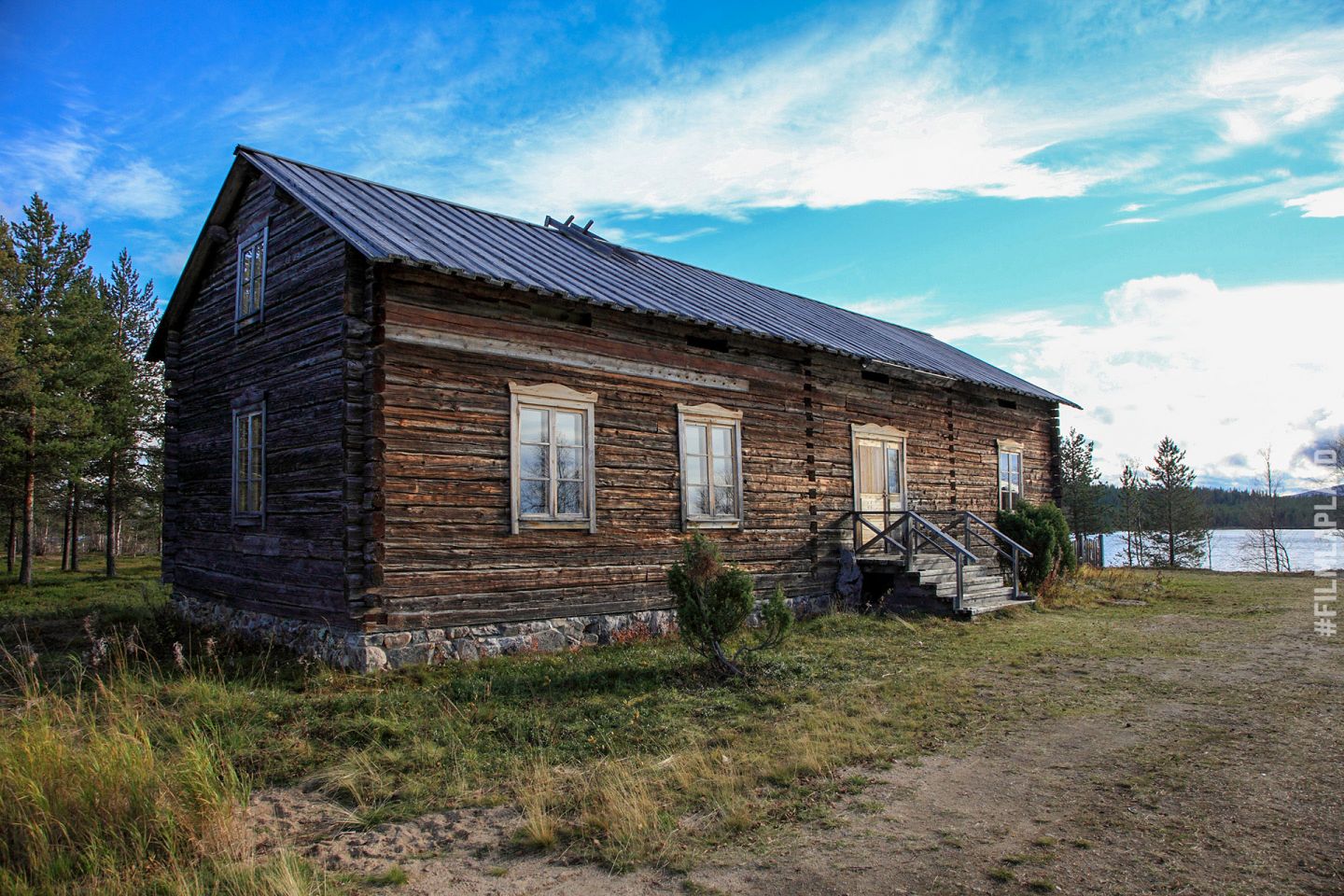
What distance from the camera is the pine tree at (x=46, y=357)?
21.3 meters

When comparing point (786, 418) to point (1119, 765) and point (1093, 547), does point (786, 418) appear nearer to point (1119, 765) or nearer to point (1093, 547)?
point (1119, 765)

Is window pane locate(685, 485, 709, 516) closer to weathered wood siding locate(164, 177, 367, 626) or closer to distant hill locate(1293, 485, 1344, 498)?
weathered wood siding locate(164, 177, 367, 626)

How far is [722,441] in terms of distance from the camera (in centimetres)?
1322

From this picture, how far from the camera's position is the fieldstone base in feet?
30.3

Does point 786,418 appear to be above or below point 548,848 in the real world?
above

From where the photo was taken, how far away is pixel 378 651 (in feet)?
30.1

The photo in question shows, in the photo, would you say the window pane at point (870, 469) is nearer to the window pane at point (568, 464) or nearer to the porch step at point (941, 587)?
the porch step at point (941, 587)

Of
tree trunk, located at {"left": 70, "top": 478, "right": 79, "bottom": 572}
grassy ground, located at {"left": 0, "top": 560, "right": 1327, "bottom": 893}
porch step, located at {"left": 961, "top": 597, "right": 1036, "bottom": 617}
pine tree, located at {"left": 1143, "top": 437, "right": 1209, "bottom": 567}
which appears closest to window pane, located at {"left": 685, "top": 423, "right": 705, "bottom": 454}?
grassy ground, located at {"left": 0, "top": 560, "right": 1327, "bottom": 893}

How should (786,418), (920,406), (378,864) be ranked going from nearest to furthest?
(378,864), (786,418), (920,406)

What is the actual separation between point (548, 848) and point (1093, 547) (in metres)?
24.2

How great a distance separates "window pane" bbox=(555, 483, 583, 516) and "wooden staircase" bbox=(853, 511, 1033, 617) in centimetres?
601

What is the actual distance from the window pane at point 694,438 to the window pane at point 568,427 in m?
1.99

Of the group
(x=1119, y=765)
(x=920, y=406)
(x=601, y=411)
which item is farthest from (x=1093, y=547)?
(x=1119, y=765)

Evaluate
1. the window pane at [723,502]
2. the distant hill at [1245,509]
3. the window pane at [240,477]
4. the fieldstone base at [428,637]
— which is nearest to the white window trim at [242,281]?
the window pane at [240,477]
